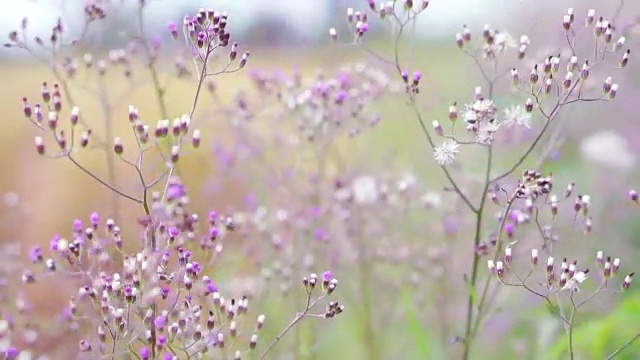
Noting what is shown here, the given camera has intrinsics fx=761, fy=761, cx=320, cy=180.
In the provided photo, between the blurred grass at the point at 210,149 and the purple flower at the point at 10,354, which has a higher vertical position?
the blurred grass at the point at 210,149

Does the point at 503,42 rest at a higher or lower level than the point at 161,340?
higher

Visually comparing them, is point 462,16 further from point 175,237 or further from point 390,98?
point 175,237

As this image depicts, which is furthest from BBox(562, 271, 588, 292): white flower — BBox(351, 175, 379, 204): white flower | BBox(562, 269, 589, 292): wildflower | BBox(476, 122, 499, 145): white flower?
BBox(351, 175, 379, 204): white flower

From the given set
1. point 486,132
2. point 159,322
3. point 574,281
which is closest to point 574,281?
point 574,281

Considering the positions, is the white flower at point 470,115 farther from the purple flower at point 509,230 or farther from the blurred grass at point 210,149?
the blurred grass at point 210,149

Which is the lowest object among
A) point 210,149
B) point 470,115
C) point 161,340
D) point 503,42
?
point 161,340

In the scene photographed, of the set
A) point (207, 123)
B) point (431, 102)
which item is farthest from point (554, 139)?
point (207, 123)

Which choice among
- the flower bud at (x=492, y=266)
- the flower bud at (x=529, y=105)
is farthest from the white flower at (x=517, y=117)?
the flower bud at (x=492, y=266)

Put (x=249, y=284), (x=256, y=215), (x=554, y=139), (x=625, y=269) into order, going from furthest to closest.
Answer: (x=625, y=269), (x=256, y=215), (x=249, y=284), (x=554, y=139)

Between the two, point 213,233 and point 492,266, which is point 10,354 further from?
point 492,266
